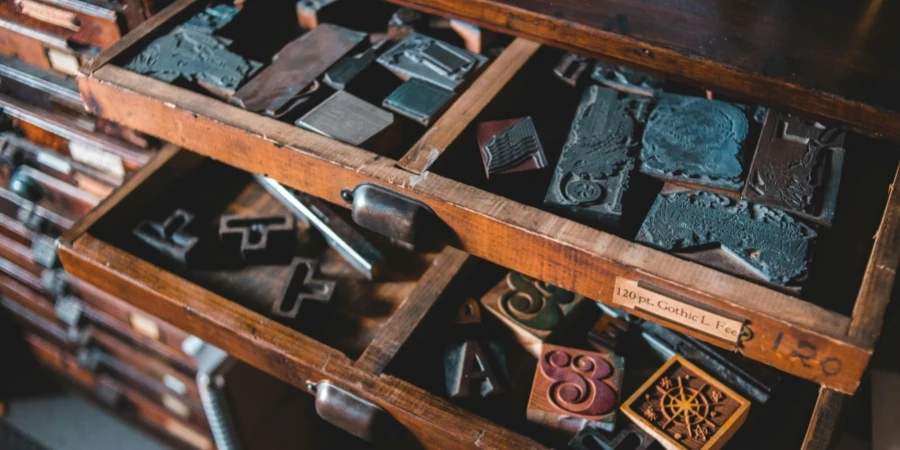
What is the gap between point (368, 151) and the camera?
108 centimetres

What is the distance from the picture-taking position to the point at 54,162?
1743 mm

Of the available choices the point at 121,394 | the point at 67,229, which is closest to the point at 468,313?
the point at 67,229

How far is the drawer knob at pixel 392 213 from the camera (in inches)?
39.7

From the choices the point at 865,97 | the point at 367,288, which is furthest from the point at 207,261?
the point at 865,97

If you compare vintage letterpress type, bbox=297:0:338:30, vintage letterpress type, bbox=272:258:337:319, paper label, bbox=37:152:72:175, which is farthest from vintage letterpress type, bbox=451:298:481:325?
paper label, bbox=37:152:72:175

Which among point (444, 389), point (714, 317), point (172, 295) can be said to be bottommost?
point (444, 389)

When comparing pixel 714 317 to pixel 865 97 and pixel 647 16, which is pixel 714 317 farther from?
pixel 647 16

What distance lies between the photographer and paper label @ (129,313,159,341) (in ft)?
5.73

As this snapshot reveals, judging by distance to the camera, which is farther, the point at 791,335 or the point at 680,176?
the point at 680,176

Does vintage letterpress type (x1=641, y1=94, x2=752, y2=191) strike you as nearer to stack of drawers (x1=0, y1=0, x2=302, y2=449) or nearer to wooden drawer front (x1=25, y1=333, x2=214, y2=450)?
stack of drawers (x1=0, y1=0, x2=302, y2=449)

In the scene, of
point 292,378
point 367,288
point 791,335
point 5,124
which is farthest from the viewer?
point 5,124

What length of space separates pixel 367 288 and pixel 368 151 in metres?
0.29

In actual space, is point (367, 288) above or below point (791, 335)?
below

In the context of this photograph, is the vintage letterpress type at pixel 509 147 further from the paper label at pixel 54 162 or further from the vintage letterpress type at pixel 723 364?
the paper label at pixel 54 162
